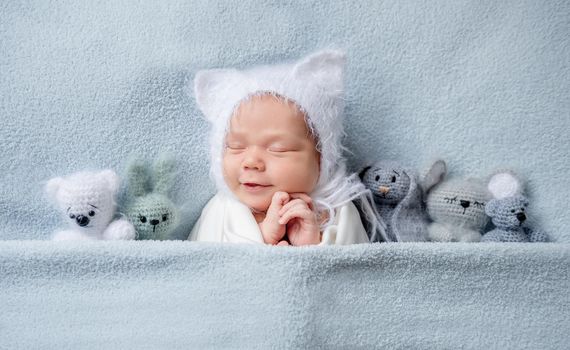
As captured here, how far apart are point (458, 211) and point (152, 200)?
0.67m

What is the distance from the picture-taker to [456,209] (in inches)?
56.5

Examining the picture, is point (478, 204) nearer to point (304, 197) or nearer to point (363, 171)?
point (363, 171)

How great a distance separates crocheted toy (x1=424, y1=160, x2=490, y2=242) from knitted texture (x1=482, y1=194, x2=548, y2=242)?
0.03m

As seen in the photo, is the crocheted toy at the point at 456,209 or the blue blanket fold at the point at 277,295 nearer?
the blue blanket fold at the point at 277,295

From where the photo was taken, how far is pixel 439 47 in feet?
5.14

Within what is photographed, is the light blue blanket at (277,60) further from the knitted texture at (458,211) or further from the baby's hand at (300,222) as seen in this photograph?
the baby's hand at (300,222)

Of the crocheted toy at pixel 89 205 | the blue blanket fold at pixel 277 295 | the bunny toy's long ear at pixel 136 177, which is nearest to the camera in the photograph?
the blue blanket fold at pixel 277 295

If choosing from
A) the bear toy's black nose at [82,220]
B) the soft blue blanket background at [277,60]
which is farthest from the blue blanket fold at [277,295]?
the soft blue blanket background at [277,60]

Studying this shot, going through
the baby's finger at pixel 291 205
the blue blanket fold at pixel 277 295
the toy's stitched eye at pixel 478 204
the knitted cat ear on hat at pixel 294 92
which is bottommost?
the blue blanket fold at pixel 277 295

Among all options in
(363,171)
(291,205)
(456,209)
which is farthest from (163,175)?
(456,209)

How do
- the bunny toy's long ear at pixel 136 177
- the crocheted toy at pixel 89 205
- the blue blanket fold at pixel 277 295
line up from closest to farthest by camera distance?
the blue blanket fold at pixel 277 295
the crocheted toy at pixel 89 205
the bunny toy's long ear at pixel 136 177

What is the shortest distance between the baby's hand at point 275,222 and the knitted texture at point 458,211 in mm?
349

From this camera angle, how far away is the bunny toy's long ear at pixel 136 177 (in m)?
1.43

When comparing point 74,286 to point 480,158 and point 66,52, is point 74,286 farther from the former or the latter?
point 480,158
